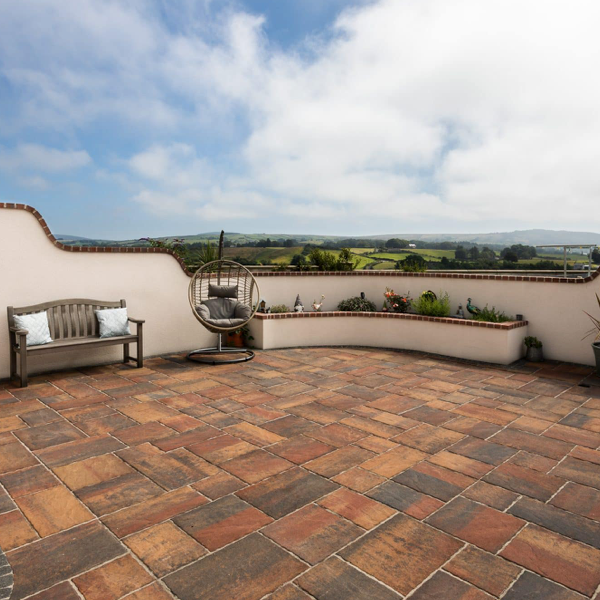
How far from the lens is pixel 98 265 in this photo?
5.21 metres

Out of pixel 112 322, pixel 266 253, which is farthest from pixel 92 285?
pixel 266 253

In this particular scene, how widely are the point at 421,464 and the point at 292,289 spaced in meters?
4.19

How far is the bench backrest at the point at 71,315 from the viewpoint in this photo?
4713mm

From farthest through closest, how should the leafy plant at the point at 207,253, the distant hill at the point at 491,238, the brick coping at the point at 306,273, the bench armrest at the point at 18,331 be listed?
the distant hill at the point at 491,238 < the leafy plant at the point at 207,253 < the brick coping at the point at 306,273 < the bench armrest at the point at 18,331

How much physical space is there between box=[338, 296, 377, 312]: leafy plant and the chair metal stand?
172 cm

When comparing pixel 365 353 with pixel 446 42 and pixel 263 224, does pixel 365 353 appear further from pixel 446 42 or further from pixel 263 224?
pixel 263 224

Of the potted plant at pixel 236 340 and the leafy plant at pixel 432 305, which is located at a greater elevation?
the leafy plant at pixel 432 305

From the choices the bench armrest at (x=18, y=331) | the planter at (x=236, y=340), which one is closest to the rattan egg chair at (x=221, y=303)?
the planter at (x=236, y=340)

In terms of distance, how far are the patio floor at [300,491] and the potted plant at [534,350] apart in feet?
3.68

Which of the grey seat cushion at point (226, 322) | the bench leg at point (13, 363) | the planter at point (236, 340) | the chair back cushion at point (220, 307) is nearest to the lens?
the bench leg at point (13, 363)

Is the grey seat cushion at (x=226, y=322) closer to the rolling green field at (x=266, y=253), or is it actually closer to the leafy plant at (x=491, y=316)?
the rolling green field at (x=266, y=253)

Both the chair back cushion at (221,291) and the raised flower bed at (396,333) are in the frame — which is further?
the chair back cushion at (221,291)

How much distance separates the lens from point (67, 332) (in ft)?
16.0

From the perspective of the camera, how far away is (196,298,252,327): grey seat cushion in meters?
5.41
